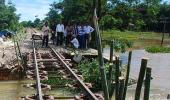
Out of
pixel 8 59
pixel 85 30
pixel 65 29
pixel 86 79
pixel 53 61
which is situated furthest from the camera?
pixel 65 29

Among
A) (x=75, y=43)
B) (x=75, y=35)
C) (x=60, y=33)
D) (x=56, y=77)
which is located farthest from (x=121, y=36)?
(x=56, y=77)

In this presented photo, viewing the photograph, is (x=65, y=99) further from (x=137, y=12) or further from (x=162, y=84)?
(x=137, y=12)

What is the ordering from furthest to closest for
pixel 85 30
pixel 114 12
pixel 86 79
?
pixel 114 12
pixel 85 30
pixel 86 79

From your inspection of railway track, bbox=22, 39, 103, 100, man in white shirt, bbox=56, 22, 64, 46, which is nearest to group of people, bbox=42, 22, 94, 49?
man in white shirt, bbox=56, 22, 64, 46

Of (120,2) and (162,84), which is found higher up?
(120,2)

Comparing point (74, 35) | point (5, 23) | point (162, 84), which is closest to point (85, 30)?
point (74, 35)

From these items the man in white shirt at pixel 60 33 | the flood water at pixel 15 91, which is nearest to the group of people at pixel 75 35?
the man in white shirt at pixel 60 33

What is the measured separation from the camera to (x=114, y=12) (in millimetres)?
29141

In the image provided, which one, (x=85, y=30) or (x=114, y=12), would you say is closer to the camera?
(x=85, y=30)

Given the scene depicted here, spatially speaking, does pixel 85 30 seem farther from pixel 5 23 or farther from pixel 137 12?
pixel 5 23

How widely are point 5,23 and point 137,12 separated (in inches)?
1655

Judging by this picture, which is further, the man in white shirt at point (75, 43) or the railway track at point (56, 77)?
the man in white shirt at point (75, 43)

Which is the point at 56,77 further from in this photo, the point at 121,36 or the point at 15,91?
the point at 121,36

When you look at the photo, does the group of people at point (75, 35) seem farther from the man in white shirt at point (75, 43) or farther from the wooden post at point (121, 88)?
the wooden post at point (121, 88)
